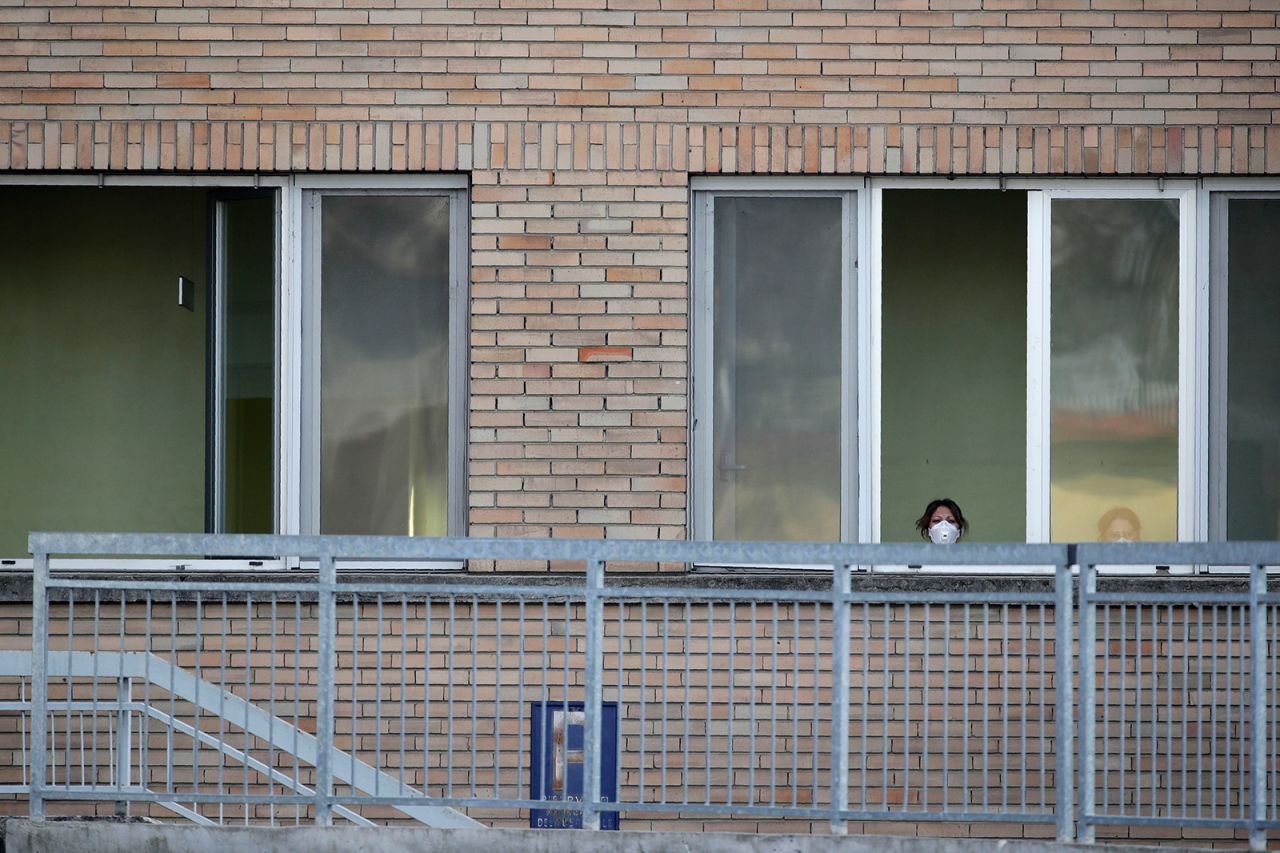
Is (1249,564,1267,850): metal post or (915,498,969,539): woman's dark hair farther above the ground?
(915,498,969,539): woman's dark hair

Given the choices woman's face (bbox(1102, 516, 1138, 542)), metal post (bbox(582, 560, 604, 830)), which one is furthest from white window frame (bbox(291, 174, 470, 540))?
woman's face (bbox(1102, 516, 1138, 542))

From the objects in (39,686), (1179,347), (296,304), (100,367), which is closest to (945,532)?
(1179,347)

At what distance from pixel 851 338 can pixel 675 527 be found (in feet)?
4.19

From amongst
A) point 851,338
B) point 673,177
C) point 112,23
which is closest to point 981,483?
point 851,338

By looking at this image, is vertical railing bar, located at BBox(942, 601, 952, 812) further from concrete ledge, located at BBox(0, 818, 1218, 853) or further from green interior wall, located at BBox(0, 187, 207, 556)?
green interior wall, located at BBox(0, 187, 207, 556)

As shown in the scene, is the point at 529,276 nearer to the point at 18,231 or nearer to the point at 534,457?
the point at 534,457

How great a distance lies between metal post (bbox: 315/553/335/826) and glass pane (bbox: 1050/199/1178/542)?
3.65m

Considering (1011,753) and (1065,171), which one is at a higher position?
(1065,171)

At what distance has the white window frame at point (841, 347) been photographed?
7.49 m

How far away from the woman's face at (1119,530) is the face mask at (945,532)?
0.74 meters

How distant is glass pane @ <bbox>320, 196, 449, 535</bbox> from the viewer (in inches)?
298

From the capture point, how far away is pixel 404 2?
24.2ft

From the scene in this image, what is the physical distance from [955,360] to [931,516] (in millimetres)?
800

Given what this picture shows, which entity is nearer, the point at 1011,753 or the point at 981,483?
the point at 1011,753
